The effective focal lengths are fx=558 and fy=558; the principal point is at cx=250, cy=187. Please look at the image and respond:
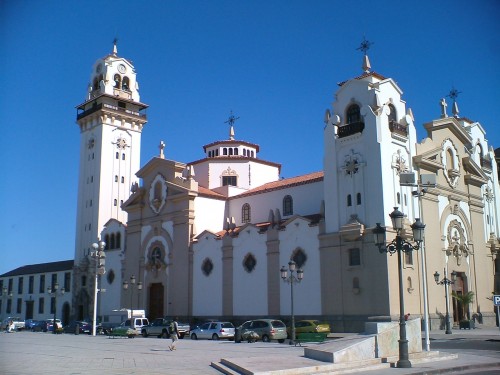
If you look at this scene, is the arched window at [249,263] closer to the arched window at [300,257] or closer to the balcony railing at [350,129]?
the arched window at [300,257]

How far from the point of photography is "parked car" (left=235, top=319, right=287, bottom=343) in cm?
3388

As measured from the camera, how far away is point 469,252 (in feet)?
153

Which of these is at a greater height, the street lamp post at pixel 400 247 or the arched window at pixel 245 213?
the arched window at pixel 245 213

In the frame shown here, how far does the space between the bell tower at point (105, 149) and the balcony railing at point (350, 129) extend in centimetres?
2914

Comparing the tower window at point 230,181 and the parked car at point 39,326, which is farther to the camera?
the parked car at point 39,326

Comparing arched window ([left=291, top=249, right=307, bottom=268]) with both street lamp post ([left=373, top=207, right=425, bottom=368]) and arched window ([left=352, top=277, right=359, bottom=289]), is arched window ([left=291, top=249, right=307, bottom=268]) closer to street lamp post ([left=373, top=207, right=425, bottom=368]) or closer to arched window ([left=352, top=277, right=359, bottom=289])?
arched window ([left=352, top=277, right=359, bottom=289])

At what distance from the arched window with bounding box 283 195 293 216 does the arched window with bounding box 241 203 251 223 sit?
472cm

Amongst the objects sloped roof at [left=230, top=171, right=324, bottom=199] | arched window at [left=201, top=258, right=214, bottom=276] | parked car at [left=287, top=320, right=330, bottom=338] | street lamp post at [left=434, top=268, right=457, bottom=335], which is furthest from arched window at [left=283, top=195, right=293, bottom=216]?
parked car at [left=287, top=320, right=330, bottom=338]

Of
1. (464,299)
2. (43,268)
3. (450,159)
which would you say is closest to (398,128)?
(450,159)

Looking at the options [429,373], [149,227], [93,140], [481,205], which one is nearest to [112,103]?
[93,140]

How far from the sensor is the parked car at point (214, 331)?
124 feet

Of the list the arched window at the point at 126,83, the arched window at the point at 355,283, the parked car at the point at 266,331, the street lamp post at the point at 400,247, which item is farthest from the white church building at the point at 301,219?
the parked car at the point at 266,331

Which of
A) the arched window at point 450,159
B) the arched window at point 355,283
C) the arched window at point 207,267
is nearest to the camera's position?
the arched window at point 355,283

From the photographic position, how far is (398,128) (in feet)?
134
